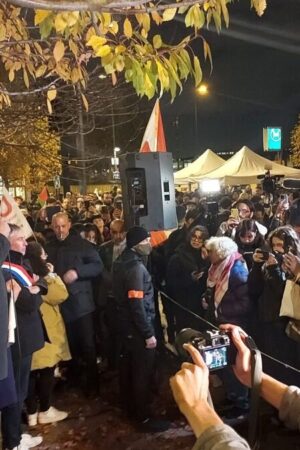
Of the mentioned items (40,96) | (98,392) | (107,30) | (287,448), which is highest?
(40,96)

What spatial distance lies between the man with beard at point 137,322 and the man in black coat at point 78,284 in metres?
0.63

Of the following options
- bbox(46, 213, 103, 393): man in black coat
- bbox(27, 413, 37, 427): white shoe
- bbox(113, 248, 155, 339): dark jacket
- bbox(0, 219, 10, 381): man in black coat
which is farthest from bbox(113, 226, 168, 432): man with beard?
bbox(0, 219, 10, 381): man in black coat

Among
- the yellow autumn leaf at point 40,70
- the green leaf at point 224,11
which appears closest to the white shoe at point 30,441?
the yellow autumn leaf at point 40,70

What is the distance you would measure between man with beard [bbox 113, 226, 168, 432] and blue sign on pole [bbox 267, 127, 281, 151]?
1603 centimetres

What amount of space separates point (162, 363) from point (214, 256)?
2069 mm

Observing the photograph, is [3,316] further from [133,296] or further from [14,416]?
[133,296]

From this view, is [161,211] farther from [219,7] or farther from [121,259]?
[219,7]

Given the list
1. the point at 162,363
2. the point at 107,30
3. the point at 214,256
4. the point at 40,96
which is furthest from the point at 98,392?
the point at 40,96

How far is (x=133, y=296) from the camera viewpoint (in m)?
4.93

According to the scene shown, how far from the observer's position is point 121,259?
16.9 ft

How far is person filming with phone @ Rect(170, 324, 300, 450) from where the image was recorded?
144 centimetres

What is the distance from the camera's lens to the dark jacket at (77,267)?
5660mm

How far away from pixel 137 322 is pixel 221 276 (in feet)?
Result: 3.22

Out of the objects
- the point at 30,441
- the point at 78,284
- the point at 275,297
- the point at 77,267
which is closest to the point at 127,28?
the point at 275,297
